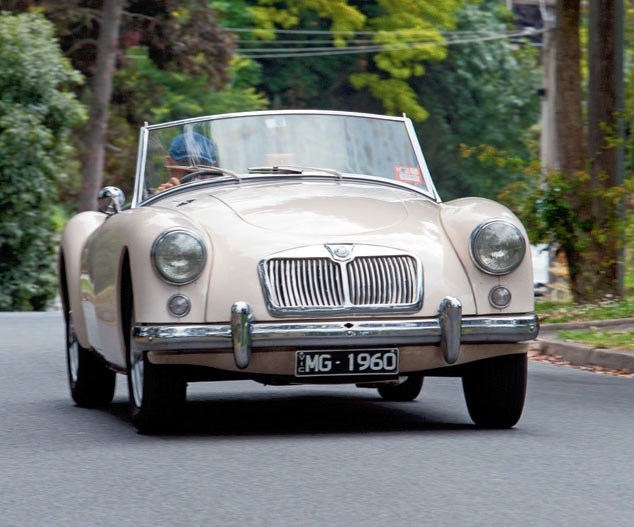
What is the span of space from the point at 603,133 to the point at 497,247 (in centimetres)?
921

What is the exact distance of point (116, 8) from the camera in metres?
31.6

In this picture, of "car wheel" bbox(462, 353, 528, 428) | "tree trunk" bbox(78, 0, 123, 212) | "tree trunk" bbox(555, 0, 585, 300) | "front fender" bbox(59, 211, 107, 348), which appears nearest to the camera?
"car wheel" bbox(462, 353, 528, 428)

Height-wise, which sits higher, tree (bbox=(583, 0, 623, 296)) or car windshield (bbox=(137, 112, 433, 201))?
car windshield (bbox=(137, 112, 433, 201))

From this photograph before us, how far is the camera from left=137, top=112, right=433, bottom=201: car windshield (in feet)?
27.3

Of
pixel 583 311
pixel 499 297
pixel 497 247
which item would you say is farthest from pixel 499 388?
pixel 583 311

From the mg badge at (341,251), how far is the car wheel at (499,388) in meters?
0.89

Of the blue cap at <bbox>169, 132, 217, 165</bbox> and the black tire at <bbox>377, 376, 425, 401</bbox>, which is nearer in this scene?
the blue cap at <bbox>169, 132, 217, 165</bbox>

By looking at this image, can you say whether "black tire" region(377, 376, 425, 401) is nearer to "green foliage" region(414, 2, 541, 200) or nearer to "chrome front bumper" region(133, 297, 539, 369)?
"chrome front bumper" region(133, 297, 539, 369)

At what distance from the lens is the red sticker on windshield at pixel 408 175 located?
27.7 feet

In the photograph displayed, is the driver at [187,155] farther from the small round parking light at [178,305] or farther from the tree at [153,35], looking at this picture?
the tree at [153,35]

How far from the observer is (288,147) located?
835 centimetres

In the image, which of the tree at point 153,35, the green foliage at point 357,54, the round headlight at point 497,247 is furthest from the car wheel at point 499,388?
the green foliage at point 357,54

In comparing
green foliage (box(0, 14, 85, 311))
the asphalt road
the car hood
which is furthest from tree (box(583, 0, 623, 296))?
green foliage (box(0, 14, 85, 311))

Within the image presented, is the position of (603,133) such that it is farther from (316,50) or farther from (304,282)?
(316,50)
